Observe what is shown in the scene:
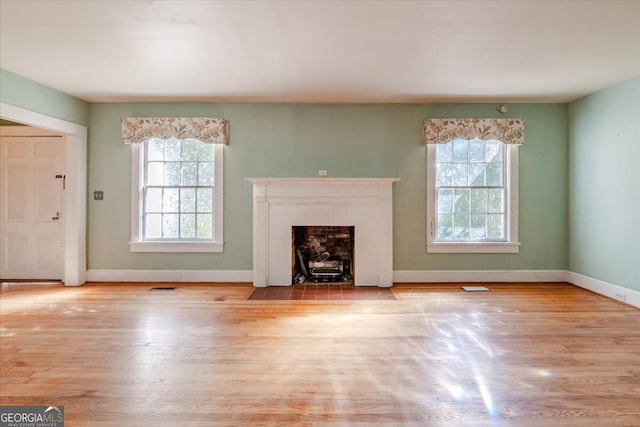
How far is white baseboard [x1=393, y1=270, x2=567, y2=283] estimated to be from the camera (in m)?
5.26

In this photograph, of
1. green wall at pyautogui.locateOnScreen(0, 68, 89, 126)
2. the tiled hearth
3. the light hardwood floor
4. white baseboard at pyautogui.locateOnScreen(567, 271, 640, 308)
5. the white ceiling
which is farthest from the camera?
the tiled hearth

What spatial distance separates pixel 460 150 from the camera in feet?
17.5

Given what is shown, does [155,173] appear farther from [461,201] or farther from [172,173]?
[461,201]

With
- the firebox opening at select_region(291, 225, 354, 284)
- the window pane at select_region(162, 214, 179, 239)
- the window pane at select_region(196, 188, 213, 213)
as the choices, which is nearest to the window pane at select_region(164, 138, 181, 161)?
the window pane at select_region(196, 188, 213, 213)

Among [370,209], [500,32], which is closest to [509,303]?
[370,209]

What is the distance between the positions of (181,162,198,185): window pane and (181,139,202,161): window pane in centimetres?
9

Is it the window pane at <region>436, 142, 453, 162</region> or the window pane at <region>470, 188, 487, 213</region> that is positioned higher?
the window pane at <region>436, 142, 453, 162</region>

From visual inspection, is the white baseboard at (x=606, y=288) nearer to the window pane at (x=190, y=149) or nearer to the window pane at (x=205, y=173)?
the window pane at (x=205, y=173)

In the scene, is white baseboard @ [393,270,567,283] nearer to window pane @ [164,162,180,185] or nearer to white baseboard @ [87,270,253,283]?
white baseboard @ [87,270,253,283]

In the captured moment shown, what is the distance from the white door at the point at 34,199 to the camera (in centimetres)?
534

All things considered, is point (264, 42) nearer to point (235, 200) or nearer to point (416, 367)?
point (235, 200)

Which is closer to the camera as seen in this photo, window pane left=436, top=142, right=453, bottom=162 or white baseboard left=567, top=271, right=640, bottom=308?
white baseboard left=567, top=271, right=640, bottom=308

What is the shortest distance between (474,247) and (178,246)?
4255 mm

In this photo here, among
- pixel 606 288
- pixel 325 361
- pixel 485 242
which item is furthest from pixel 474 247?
pixel 325 361
